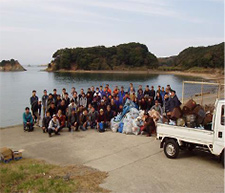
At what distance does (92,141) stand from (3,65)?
184 meters

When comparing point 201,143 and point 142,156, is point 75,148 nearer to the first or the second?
point 142,156

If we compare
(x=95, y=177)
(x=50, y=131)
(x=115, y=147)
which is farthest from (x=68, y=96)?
(x=95, y=177)

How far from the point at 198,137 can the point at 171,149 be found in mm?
1142

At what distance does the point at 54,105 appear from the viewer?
12.8 m

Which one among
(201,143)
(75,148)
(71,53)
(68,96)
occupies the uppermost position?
(71,53)

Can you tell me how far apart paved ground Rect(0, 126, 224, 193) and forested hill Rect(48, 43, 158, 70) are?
415 ft

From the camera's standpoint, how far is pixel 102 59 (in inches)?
5595

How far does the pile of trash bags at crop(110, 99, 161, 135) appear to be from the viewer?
1198 cm

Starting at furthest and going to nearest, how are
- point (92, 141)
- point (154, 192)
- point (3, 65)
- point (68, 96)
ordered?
point (3, 65), point (68, 96), point (92, 141), point (154, 192)

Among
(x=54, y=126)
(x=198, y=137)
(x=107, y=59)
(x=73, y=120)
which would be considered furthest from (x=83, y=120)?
(x=107, y=59)

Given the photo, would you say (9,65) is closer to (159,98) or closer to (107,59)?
(107,59)

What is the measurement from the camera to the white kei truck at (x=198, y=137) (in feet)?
23.7

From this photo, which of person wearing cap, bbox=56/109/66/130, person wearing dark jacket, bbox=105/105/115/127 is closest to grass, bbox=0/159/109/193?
person wearing cap, bbox=56/109/66/130

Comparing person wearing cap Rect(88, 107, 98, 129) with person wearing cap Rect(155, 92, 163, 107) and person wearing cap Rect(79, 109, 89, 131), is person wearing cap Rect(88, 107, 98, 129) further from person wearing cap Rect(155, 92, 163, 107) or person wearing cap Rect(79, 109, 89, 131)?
person wearing cap Rect(155, 92, 163, 107)
